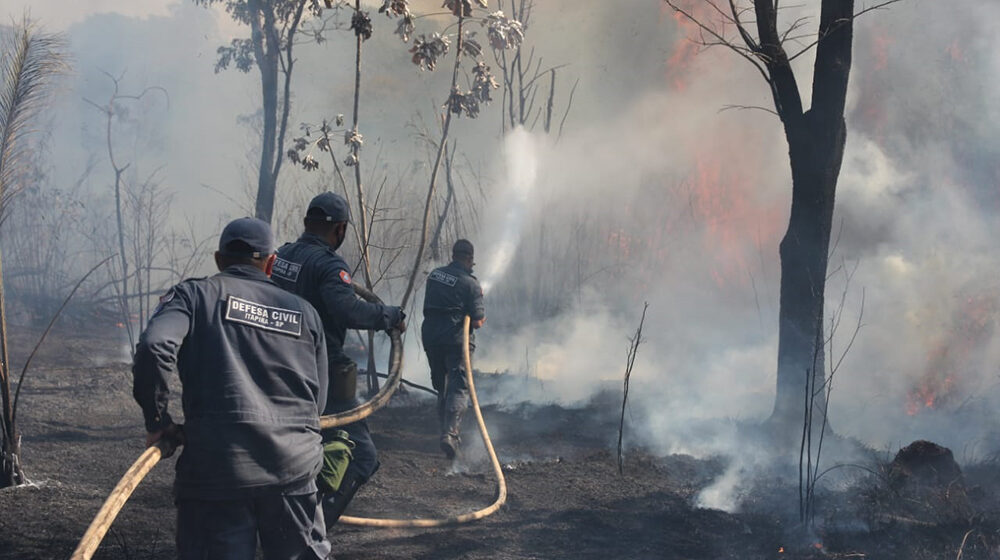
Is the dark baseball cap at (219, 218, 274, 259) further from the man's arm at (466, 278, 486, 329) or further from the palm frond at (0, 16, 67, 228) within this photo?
the man's arm at (466, 278, 486, 329)

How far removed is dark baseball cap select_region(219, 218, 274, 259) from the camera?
3.17m

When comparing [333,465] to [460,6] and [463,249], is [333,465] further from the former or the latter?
[460,6]

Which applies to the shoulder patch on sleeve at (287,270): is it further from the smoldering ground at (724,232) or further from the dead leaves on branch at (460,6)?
the smoldering ground at (724,232)

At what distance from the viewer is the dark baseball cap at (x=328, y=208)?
14.5 feet

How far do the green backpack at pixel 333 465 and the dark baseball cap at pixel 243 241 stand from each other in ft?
3.34

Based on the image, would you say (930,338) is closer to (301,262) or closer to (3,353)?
(301,262)

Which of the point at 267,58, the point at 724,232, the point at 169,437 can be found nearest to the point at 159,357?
the point at 169,437

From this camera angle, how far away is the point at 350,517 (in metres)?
5.04

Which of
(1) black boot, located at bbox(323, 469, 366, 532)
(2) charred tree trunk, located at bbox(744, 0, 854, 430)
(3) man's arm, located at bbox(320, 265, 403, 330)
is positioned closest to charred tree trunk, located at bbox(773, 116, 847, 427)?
(2) charred tree trunk, located at bbox(744, 0, 854, 430)

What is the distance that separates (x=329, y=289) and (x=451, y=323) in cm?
333

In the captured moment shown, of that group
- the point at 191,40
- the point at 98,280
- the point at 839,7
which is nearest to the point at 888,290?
the point at 839,7

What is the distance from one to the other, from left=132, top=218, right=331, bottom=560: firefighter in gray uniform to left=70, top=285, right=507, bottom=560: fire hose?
13cm

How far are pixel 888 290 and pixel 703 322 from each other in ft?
10.6

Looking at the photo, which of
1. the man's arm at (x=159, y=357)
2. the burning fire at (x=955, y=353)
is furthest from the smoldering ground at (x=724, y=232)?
the man's arm at (x=159, y=357)
